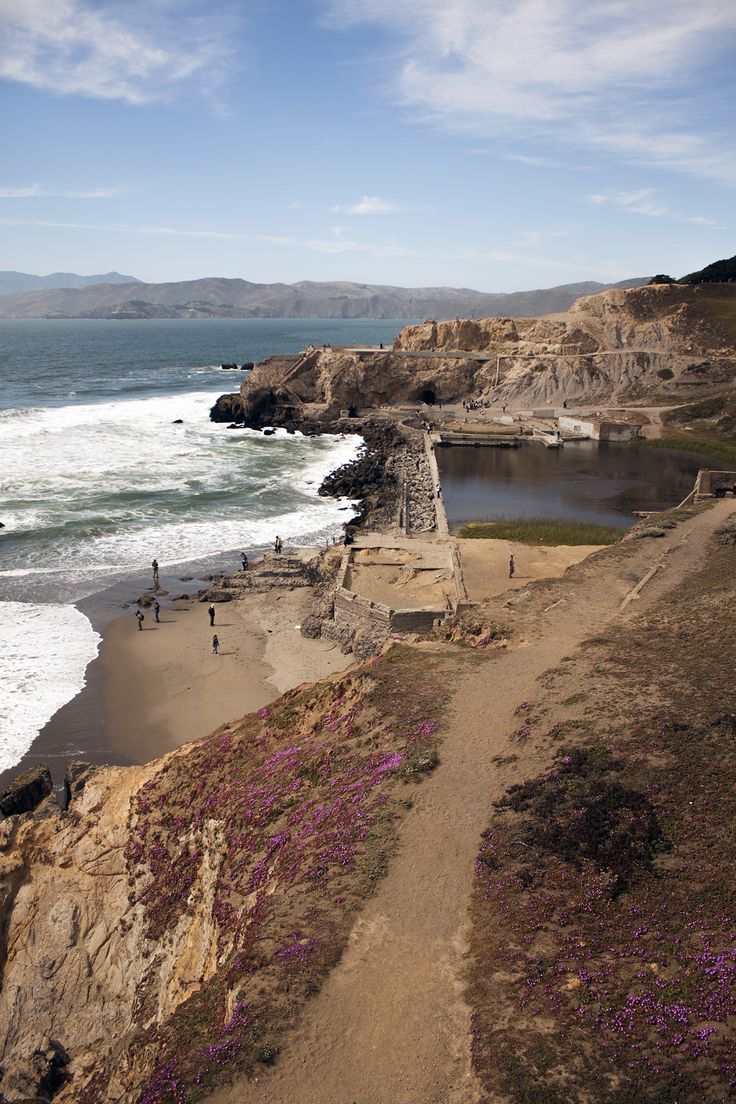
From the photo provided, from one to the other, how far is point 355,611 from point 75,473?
3070 centimetres

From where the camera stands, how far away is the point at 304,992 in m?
8.12

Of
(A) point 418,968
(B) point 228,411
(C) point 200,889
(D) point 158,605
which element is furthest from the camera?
(B) point 228,411

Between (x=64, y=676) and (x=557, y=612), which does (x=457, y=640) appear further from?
(x=64, y=676)

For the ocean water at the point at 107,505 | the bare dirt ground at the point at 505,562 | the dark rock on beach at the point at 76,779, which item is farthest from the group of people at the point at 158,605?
the dark rock on beach at the point at 76,779

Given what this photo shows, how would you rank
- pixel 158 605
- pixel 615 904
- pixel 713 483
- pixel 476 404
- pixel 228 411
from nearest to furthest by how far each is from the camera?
pixel 615 904 → pixel 158 605 → pixel 713 483 → pixel 476 404 → pixel 228 411

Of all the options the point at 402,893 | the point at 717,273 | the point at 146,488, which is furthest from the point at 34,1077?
the point at 717,273

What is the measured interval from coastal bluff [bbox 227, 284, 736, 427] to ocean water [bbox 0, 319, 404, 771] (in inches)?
305

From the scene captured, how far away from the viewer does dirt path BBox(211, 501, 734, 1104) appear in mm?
7207

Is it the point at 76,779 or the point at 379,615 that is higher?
the point at 379,615

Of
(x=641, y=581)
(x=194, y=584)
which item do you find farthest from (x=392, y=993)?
(x=194, y=584)

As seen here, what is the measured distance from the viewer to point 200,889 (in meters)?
11.2

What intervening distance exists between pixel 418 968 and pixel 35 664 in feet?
58.7

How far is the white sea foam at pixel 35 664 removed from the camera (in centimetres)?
1967

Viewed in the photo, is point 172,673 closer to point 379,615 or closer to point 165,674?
point 165,674
